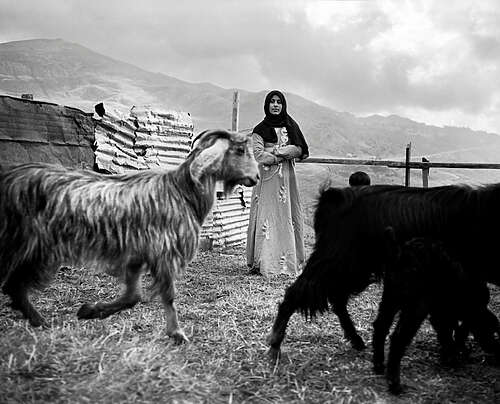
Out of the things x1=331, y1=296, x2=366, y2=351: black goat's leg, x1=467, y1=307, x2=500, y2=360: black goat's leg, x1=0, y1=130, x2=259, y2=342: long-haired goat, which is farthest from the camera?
x1=331, y1=296, x2=366, y2=351: black goat's leg

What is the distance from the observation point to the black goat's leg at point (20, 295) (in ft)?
12.6

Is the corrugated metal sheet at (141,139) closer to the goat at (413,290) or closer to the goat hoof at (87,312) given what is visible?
the goat hoof at (87,312)

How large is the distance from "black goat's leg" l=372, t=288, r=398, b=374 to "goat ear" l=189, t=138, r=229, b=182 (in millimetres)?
1383

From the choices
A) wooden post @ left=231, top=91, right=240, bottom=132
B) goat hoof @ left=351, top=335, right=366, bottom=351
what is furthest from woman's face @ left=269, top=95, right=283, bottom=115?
goat hoof @ left=351, top=335, right=366, bottom=351

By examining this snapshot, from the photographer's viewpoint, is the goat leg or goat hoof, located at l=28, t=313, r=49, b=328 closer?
the goat leg

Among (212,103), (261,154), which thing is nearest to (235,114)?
(261,154)

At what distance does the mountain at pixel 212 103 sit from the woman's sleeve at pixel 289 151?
1331 centimetres

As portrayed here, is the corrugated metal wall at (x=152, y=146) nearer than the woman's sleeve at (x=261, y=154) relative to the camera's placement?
No

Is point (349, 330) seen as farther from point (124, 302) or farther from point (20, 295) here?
point (20, 295)

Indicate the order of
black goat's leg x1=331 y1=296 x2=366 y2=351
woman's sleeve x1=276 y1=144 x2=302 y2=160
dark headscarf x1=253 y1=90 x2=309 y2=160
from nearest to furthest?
black goat's leg x1=331 y1=296 x2=366 y2=351 < woman's sleeve x1=276 y1=144 x2=302 y2=160 < dark headscarf x1=253 y1=90 x2=309 y2=160

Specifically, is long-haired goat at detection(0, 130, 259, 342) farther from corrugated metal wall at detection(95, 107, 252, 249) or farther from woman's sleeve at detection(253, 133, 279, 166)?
corrugated metal wall at detection(95, 107, 252, 249)

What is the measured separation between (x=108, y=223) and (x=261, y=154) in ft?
11.8

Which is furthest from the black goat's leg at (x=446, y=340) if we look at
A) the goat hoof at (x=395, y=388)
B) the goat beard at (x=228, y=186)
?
the goat beard at (x=228, y=186)

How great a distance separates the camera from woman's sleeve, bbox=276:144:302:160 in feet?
22.9
